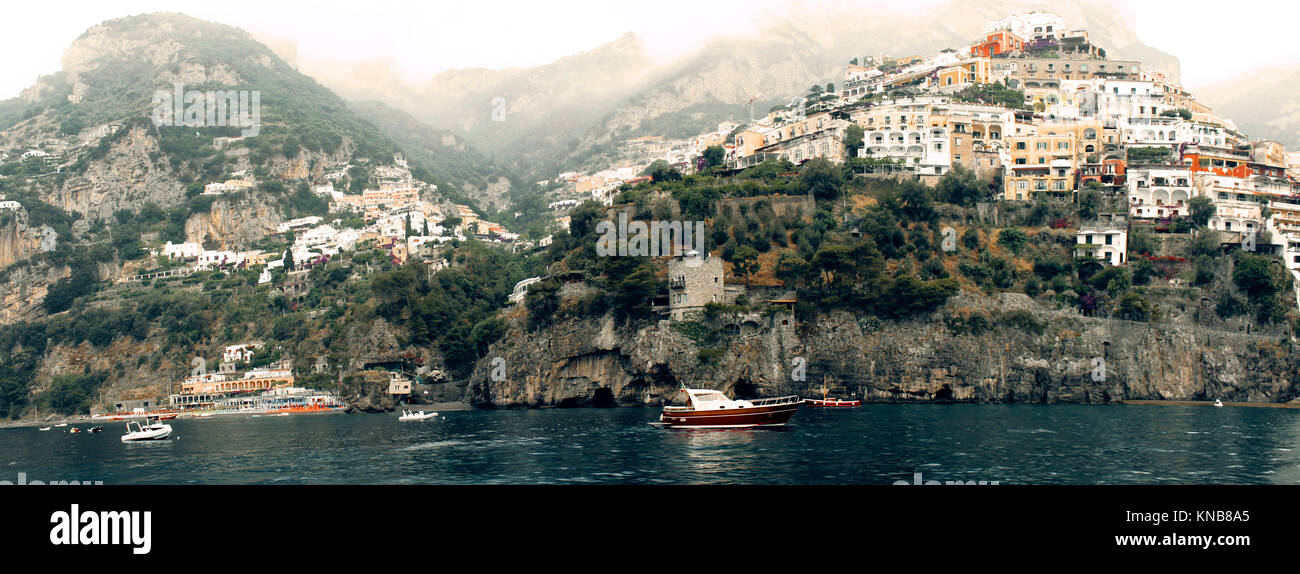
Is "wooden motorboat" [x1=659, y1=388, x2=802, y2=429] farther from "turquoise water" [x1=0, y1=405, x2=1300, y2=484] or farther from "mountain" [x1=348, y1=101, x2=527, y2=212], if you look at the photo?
"mountain" [x1=348, y1=101, x2=527, y2=212]

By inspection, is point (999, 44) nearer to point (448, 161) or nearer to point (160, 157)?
point (160, 157)

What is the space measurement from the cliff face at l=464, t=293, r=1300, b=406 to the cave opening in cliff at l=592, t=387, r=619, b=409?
4.31m

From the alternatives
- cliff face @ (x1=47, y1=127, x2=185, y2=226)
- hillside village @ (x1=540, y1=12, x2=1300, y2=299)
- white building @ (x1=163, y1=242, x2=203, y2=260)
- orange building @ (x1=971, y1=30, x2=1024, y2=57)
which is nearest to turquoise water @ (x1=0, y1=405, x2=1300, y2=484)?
hillside village @ (x1=540, y1=12, x2=1300, y2=299)

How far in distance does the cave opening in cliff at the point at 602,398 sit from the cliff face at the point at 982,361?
431 centimetres

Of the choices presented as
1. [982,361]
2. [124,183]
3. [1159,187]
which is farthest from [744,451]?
[124,183]

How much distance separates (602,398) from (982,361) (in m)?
24.2

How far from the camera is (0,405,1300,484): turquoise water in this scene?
2870cm

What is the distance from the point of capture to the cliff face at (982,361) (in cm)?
5772

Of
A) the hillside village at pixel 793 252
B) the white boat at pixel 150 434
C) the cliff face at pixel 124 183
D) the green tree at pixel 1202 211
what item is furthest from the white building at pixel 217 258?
the green tree at pixel 1202 211

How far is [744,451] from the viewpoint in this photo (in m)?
34.3

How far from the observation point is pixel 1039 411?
51875 mm
